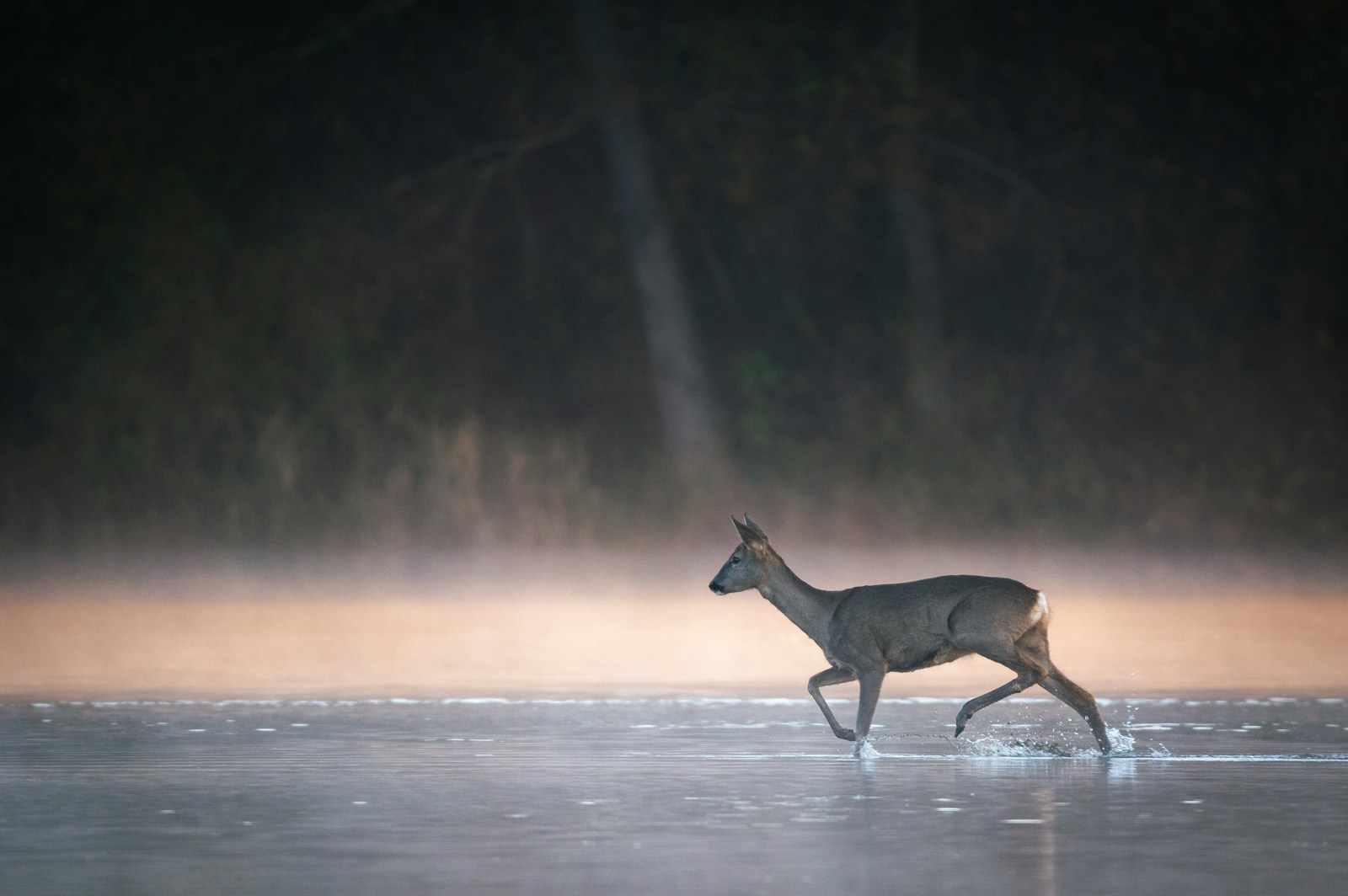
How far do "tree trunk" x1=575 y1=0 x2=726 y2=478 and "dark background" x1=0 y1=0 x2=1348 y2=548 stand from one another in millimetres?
429

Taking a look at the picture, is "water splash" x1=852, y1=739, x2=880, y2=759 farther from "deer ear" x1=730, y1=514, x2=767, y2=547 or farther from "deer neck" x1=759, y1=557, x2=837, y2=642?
"deer ear" x1=730, y1=514, x2=767, y2=547

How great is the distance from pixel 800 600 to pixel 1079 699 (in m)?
1.51

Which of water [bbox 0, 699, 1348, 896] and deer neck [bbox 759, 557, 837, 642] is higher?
deer neck [bbox 759, 557, 837, 642]

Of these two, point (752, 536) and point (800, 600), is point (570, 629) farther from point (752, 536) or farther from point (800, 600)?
point (800, 600)

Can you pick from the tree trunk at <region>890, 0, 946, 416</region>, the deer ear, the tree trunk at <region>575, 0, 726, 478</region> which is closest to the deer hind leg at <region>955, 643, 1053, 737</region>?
the deer ear

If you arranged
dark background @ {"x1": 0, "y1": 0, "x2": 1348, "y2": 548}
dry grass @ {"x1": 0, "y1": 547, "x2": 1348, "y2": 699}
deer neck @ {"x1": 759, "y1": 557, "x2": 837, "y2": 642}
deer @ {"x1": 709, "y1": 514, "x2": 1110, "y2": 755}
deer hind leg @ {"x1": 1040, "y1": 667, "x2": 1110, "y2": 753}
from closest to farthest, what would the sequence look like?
deer hind leg @ {"x1": 1040, "y1": 667, "x2": 1110, "y2": 753}
deer @ {"x1": 709, "y1": 514, "x2": 1110, "y2": 755}
deer neck @ {"x1": 759, "y1": 557, "x2": 837, "y2": 642}
dry grass @ {"x1": 0, "y1": 547, "x2": 1348, "y2": 699}
dark background @ {"x1": 0, "y1": 0, "x2": 1348, "y2": 548}

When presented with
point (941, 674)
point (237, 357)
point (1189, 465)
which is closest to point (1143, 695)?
point (941, 674)

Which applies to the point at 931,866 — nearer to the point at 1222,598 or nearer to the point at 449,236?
the point at 1222,598

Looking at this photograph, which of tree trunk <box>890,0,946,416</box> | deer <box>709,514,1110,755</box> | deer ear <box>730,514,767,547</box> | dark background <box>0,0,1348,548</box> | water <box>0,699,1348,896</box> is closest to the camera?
water <box>0,699,1348,896</box>

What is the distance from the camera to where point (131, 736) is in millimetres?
11016

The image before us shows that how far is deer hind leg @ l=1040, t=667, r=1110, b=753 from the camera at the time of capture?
34.3 ft

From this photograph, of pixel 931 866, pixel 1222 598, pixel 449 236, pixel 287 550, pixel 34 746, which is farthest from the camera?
pixel 449 236

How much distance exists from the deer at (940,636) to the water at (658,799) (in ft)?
0.82

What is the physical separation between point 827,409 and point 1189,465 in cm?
502
